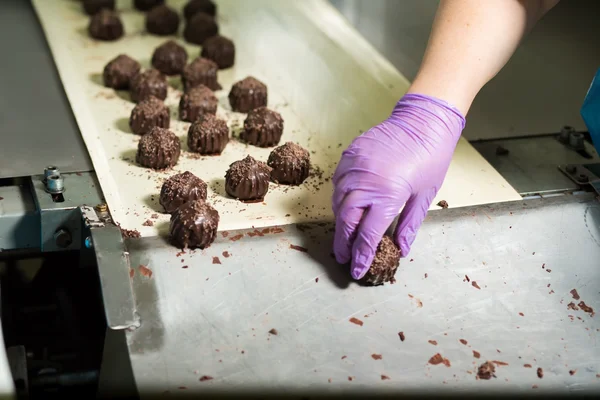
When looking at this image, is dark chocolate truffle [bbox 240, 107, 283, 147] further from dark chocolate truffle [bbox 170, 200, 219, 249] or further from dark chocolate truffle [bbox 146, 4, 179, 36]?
dark chocolate truffle [bbox 146, 4, 179, 36]

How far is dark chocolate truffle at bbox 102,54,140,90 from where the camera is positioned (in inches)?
111

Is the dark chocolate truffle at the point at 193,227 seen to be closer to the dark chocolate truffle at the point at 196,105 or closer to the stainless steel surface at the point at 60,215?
the stainless steel surface at the point at 60,215

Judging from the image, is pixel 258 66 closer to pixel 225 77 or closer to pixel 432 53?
pixel 225 77

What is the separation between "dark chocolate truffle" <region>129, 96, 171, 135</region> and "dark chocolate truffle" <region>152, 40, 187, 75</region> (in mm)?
571

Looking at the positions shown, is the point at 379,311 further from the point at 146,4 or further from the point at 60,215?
the point at 146,4

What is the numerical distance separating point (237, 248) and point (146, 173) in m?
0.58

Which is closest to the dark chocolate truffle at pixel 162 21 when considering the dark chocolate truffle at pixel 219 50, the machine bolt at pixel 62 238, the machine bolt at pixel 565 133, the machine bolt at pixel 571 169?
the dark chocolate truffle at pixel 219 50

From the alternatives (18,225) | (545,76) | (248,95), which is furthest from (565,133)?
(18,225)

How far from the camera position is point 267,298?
1706mm

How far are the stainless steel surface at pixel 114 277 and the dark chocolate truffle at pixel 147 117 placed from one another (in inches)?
29.3

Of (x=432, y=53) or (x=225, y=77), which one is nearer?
(x=432, y=53)

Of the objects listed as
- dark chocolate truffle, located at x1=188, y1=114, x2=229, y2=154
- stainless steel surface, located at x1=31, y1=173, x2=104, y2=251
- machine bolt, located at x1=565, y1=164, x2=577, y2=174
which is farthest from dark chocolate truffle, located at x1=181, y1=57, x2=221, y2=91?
machine bolt, located at x1=565, y1=164, x2=577, y2=174

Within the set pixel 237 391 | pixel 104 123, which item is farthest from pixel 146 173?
pixel 237 391

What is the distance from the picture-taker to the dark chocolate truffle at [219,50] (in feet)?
10.2
